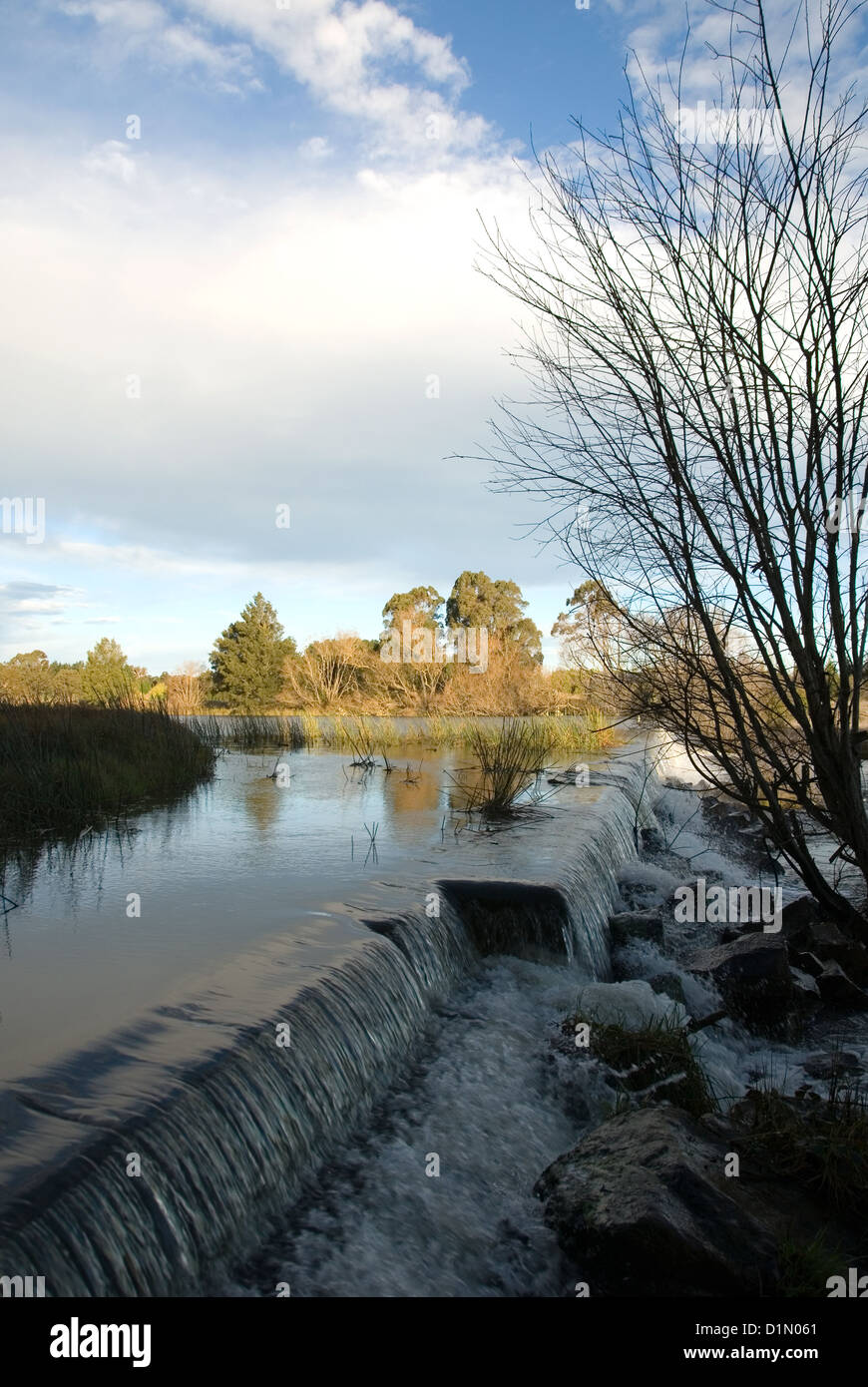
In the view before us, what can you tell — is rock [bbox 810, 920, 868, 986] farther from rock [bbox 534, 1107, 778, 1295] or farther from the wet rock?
rock [bbox 534, 1107, 778, 1295]

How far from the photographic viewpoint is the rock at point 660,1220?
2.52 metres

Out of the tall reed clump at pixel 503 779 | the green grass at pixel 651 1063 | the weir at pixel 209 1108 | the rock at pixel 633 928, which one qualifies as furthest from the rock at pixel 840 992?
the tall reed clump at pixel 503 779

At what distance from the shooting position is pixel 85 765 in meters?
8.80

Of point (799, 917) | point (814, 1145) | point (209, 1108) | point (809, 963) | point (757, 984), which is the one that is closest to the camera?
point (209, 1108)

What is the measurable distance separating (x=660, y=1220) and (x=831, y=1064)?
215cm

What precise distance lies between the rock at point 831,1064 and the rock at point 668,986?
2.18ft

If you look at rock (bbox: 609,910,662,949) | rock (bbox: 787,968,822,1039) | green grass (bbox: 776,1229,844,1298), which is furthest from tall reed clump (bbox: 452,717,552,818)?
green grass (bbox: 776,1229,844,1298)

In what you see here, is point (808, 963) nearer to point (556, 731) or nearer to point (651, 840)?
Result: point (651, 840)

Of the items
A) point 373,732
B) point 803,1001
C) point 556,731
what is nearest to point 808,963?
point 803,1001

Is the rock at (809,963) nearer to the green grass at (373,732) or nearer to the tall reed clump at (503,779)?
the tall reed clump at (503,779)

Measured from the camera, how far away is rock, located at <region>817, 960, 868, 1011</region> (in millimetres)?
5066

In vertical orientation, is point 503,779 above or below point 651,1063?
above

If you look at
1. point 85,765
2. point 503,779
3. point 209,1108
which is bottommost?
point 209,1108

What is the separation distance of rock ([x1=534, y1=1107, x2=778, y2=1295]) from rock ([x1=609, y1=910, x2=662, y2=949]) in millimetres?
3006
